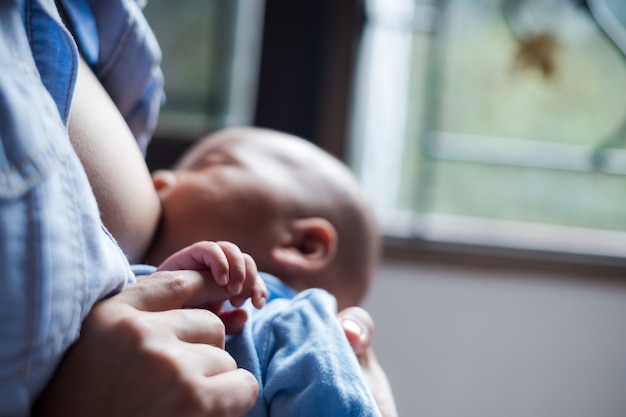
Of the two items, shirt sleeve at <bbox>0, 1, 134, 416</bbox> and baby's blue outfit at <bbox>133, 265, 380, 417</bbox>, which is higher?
shirt sleeve at <bbox>0, 1, 134, 416</bbox>

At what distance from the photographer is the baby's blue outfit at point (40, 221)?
1.00ft

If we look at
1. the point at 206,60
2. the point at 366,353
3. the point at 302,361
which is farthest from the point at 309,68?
the point at 302,361

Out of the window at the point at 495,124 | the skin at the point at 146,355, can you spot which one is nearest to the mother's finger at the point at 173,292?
the skin at the point at 146,355

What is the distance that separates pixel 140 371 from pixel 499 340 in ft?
4.92

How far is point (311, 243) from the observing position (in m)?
0.82

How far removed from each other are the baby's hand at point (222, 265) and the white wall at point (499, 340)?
1.25 m

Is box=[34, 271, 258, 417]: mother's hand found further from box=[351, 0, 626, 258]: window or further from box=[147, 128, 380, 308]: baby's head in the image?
box=[351, 0, 626, 258]: window

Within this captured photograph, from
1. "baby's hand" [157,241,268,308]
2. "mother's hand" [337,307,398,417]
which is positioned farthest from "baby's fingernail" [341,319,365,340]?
"baby's hand" [157,241,268,308]

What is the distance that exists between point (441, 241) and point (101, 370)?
1.49 metres

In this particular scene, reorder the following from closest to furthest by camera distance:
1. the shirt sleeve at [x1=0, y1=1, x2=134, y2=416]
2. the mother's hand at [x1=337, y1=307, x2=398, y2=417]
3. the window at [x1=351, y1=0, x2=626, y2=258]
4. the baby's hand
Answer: the shirt sleeve at [x1=0, y1=1, x2=134, y2=416] → the baby's hand → the mother's hand at [x1=337, y1=307, x2=398, y2=417] → the window at [x1=351, y1=0, x2=626, y2=258]

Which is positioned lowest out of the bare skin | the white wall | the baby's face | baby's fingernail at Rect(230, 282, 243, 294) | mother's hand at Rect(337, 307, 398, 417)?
the white wall

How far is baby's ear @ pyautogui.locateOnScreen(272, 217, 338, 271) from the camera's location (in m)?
0.80

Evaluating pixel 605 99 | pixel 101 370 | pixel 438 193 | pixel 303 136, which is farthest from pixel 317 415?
pixel 605 99

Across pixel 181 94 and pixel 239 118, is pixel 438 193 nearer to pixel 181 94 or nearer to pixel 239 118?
pixel 239 118
